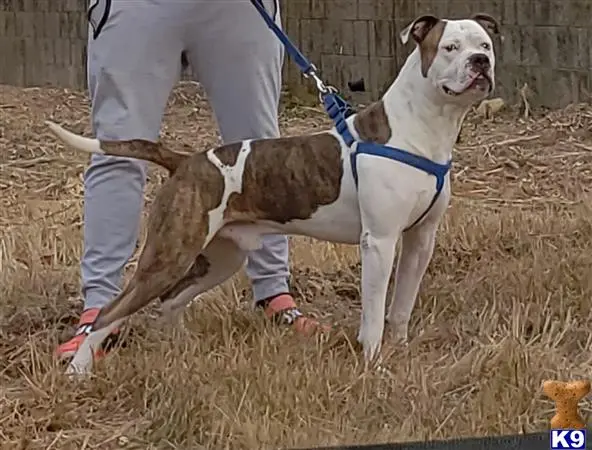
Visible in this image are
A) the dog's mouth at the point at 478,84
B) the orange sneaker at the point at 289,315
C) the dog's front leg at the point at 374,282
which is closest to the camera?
the dog's mouth at the point at 478,84

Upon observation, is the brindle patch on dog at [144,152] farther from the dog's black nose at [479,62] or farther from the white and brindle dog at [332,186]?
the dog's black nose at [479,62]

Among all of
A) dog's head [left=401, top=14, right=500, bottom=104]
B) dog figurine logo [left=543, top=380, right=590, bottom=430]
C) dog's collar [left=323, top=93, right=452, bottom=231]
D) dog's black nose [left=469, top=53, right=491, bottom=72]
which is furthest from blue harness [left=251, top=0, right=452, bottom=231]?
dog figurine logo [left=543, top=380, right=590, bottom=430]

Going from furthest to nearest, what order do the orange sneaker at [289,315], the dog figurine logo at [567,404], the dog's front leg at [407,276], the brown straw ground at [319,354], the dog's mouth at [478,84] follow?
→ 1. the orange sneaker at [289,315]
2. the dog's front leg at [407,276]
3. the dog's mouth at [478,84]
4. the brown straw ground at [319,354]
5. the dog figurine logo at [567,404]

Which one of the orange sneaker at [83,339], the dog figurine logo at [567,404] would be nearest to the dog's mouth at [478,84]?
the orange sneaker at [83,339]

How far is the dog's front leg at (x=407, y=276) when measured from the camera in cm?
423

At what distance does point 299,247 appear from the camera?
565 cm

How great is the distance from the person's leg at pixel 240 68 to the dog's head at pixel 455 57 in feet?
1.78

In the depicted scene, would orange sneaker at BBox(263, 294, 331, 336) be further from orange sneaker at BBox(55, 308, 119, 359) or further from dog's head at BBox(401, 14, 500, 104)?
dog's head at BBox(401, 14, 500, 104)

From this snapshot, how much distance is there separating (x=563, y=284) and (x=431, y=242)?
0.77 metres

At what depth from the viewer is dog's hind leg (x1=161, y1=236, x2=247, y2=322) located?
4.41 metres

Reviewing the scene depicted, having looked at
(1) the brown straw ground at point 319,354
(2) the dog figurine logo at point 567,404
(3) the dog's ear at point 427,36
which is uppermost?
(3) the dog's ear at point 427,36

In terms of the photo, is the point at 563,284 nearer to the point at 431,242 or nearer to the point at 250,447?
the point at 431,242

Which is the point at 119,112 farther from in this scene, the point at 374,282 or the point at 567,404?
the point at 567,404

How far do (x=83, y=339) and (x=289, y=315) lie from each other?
79cm
